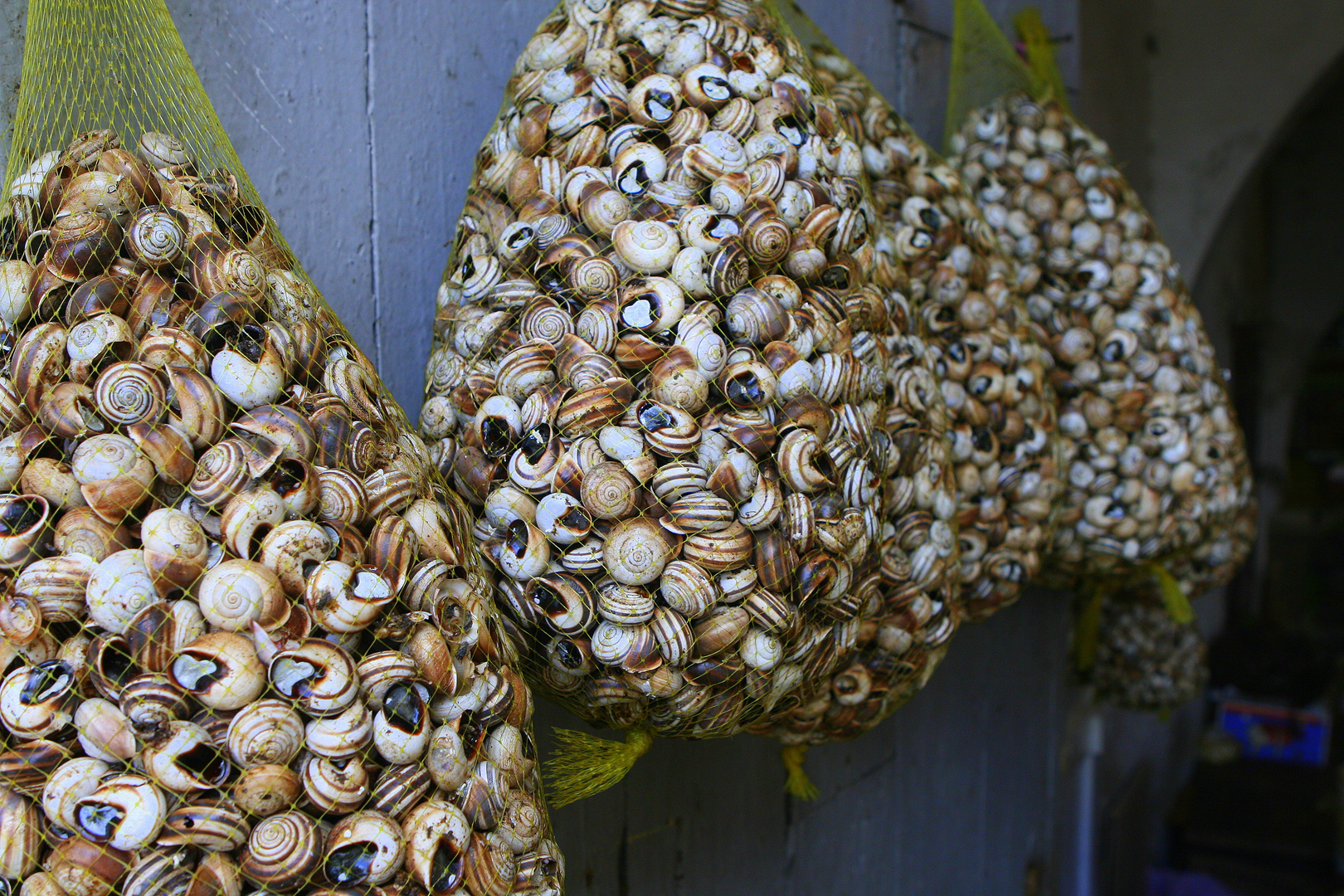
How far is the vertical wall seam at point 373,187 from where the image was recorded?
3.11 ft

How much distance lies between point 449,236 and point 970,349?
0.58m

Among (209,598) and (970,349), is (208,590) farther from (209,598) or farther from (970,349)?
(970,349)

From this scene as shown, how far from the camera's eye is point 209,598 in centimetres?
53

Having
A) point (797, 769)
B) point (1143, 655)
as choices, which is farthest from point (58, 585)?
point (1143, 655)

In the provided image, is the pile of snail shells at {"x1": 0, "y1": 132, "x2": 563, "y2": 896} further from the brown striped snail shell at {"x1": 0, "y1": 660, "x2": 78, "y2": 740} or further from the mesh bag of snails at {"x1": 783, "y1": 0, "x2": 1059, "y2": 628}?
the mesh bag of snails at {"x1": 783, "y1": 0, "x2": 1059, "y2": 628}

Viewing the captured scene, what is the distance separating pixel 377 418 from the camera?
0.64 m

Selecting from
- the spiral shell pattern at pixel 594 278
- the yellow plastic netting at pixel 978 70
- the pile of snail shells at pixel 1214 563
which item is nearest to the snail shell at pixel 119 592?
the spiral shell pattern at pixel 594 278

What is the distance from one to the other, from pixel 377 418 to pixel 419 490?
0.05 m

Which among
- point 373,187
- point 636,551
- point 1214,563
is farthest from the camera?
point 1214,563

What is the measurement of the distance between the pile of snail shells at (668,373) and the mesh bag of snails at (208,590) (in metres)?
0.08

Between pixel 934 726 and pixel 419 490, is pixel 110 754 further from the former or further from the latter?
pixel 934 726

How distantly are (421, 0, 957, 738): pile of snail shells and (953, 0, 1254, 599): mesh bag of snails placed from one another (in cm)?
66

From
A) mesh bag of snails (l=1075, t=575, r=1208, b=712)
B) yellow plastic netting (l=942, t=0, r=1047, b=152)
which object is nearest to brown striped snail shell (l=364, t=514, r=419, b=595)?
yellow plastic netting (l=942, t=0, r=1047, b=152)

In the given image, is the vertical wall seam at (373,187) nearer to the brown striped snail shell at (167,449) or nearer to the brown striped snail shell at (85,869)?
the brown striped snail shell at (167,449)
